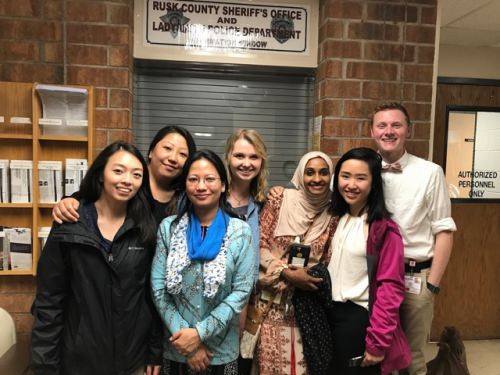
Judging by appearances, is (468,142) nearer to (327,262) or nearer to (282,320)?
(327,262)

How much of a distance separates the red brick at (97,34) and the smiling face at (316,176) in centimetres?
133

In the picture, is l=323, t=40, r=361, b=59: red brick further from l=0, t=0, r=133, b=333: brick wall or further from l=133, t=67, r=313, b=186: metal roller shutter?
l=0, t=0, r=133, b=333: brick wall

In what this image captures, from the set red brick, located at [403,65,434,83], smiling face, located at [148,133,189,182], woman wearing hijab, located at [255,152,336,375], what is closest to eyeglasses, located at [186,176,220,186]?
smiling face, located at [148,133,189,182]

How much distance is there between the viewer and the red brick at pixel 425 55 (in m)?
2.46

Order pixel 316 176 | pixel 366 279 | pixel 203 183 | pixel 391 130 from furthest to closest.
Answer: pixel 391 130 → pixel 316 176 → pixel 366 279 → pixel 203 183

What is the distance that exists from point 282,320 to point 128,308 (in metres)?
0.67

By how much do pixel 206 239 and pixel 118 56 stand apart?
1373mm

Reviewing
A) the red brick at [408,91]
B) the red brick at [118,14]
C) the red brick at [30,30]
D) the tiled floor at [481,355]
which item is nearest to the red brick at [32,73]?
the red brick at [30,30]

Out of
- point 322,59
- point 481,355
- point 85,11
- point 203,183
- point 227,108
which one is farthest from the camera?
point 481,355

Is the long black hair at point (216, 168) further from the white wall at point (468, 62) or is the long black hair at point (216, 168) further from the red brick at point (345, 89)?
the white wall at point (468, 62)

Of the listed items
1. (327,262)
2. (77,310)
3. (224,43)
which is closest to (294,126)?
(224,43)

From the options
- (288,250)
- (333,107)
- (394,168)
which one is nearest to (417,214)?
(394,168)

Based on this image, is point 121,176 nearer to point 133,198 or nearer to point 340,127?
point 133,198

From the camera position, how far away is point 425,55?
97.1 inches
